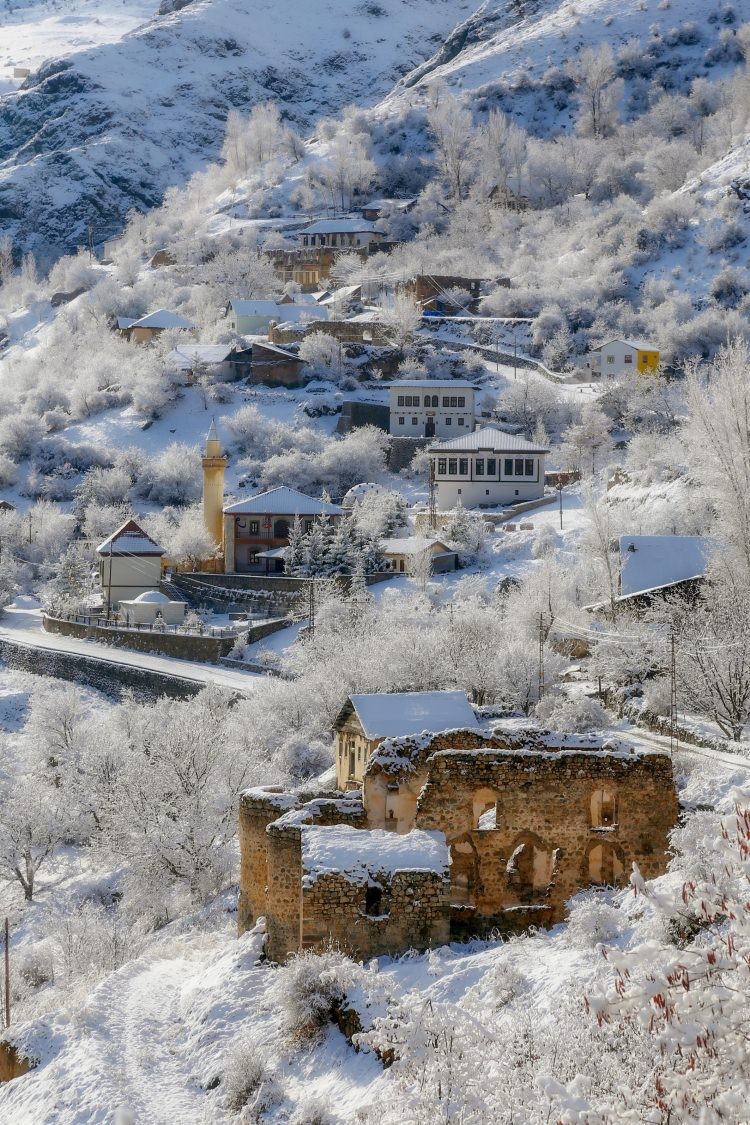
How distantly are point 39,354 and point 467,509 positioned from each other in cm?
6265

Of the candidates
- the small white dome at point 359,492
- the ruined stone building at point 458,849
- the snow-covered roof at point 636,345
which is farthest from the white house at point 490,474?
the ruined stone building at point 458,849

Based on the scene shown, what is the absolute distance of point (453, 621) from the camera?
49219 mm

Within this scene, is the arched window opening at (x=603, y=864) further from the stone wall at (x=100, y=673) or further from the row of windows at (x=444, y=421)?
the row of windows at (x=444, y=421)

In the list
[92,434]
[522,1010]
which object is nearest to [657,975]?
[522,1010]

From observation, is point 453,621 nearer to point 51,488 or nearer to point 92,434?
point 51,488

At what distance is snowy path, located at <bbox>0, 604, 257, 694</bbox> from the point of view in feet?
181

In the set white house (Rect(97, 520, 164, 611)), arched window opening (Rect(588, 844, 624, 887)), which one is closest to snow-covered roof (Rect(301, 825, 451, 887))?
arched window opening (Rect(588, 844, 624, 887))

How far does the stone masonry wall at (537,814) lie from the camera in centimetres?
1880

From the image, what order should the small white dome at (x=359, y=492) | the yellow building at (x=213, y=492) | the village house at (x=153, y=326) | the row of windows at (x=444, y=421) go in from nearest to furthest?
the yellow building at (x=213, y=492) < the small white dome at (x=359, y=492) < the row of windows at (x=444, y=421) < the village house at (x=153, y=326)

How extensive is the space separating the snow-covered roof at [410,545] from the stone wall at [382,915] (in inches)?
1834

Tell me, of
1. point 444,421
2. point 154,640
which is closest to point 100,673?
point 154,640

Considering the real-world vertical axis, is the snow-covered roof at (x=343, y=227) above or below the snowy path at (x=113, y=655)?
above

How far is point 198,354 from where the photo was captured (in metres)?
103

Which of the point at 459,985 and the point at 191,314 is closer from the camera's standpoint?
the point at 459,985
